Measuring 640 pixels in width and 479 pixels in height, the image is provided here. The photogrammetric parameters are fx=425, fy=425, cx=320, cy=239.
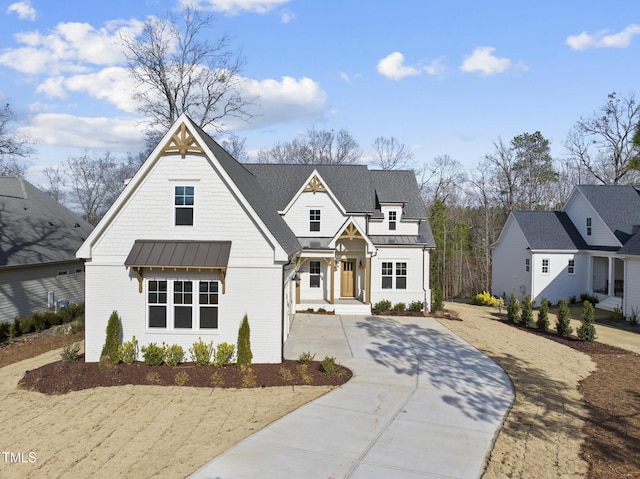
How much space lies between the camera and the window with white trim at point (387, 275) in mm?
24875

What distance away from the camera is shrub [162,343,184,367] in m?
12.9

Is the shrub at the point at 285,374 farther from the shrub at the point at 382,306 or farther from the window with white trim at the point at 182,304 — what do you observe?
the shrub at the point at 382,306

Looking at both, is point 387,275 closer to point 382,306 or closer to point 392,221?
point 382,306

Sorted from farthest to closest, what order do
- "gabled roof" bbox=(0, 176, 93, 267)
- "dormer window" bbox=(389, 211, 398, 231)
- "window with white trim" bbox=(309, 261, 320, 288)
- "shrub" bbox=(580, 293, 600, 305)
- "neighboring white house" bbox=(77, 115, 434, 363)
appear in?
"shrub" bbox=(580, 293, 600, 305)
"dormer window" bbox=(389, 211, 398, 231)
"window with white trim" bbox=(309, 261, 320, 288)
"gabled roof" bbox=(0, 176, 93, 267)
"neighboring white house" bbox=(77, 115, 434, 363)

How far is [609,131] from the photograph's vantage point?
4438 cm

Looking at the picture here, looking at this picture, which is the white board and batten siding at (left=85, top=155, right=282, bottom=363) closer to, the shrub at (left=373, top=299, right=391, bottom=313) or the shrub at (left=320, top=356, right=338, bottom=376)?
the shrub at (left=320, top=356, right=338, bottom=376)

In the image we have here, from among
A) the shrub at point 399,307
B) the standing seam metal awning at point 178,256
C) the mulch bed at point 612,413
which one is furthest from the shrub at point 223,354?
the shrub at point 399,307

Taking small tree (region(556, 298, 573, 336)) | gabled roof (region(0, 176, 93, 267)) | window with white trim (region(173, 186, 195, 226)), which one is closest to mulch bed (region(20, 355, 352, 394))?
window with white trim (region(173, 186, 195, 226))

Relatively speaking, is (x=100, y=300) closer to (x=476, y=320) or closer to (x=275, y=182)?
(x=275, y=182)

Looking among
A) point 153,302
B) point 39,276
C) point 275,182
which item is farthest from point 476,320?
point 39,276

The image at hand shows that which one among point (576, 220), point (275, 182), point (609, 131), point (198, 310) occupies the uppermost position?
point (609, 131)

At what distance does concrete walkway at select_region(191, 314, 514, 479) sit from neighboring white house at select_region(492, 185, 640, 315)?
690 inches

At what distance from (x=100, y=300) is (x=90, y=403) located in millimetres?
3890

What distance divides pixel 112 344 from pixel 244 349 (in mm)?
4020
